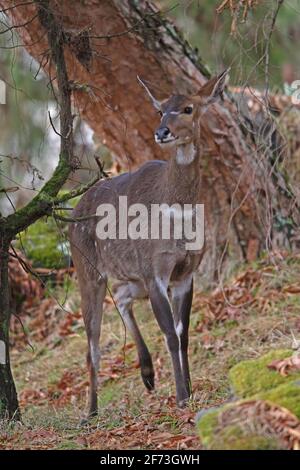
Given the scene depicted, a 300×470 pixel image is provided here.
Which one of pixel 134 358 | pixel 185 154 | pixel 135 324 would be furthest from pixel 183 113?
pixel 134 358

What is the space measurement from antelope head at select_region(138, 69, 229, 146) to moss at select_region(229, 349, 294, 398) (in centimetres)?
201

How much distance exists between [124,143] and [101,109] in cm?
58

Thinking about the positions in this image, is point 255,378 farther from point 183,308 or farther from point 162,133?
point 183,308

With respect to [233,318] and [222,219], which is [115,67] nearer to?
[222,219]

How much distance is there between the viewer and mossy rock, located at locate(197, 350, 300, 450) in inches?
170

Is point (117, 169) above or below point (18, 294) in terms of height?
above

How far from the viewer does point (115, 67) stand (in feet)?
29.3

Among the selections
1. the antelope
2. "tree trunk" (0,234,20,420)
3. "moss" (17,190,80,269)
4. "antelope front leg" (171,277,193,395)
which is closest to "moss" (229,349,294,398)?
the antelope

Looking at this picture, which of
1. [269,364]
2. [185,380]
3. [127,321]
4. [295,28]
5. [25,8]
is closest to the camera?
[269,364]

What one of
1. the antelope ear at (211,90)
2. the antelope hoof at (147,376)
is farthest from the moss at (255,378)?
the antelope hoof at (147,376)

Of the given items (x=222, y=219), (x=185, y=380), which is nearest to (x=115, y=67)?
(x=222, y=219)

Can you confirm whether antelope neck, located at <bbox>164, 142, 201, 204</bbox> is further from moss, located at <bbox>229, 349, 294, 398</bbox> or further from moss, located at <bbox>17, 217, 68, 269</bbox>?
moss, located at <bbox>17, 217, 68, 269</bbox>

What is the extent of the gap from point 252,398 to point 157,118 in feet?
16.8

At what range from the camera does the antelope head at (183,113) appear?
678 cm
